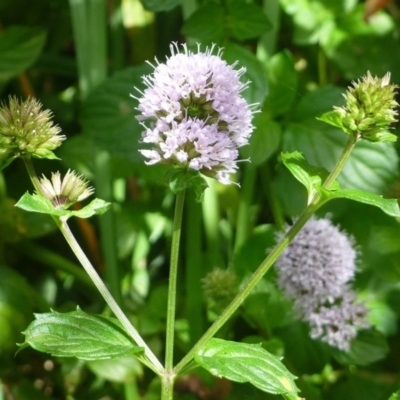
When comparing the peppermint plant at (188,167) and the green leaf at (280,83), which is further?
the green leaf at (280,83)

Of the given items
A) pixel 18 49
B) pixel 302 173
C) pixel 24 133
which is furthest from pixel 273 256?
pixel 18 49

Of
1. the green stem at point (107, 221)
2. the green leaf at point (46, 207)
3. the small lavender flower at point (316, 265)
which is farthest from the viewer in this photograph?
the green stem at point (107, 221)

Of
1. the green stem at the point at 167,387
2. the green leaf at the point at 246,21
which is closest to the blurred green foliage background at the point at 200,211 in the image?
the green leaf at the point at 246,21

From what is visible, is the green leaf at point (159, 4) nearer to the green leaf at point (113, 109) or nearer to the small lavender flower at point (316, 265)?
the green leaf at point (113, 109)

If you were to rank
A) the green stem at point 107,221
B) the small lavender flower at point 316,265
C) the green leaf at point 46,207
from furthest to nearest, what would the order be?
the green stem at point 107,221 < the small lavender flower at point 316,265 < the green leaf at point 46,207

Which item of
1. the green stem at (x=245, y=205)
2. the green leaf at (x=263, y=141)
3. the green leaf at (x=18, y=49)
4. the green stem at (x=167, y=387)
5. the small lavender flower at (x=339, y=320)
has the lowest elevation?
the green stem at (x=167, y=387)

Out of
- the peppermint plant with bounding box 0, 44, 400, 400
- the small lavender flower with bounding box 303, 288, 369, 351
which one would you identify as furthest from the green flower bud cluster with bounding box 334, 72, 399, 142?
the small lavender flower with bounding box 303, 288, 369, 351
